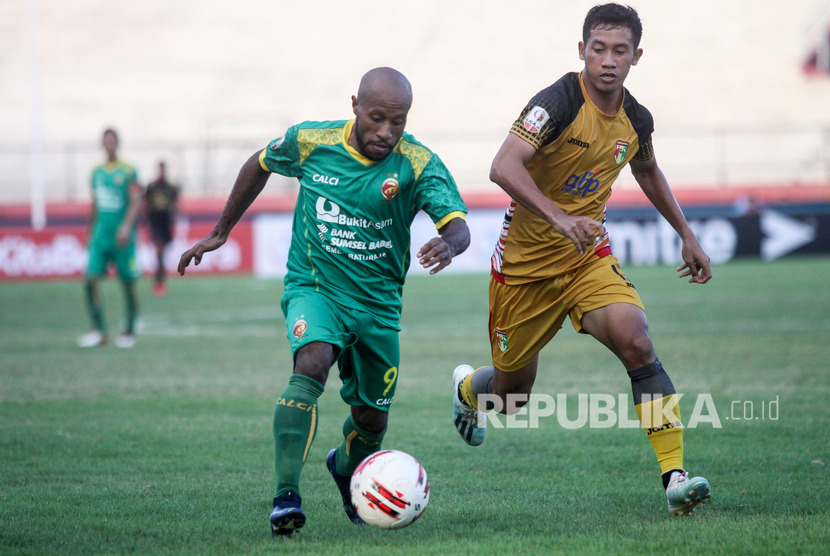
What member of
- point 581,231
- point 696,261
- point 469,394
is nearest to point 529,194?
point 581,231

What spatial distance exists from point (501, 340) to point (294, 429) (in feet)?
5.14

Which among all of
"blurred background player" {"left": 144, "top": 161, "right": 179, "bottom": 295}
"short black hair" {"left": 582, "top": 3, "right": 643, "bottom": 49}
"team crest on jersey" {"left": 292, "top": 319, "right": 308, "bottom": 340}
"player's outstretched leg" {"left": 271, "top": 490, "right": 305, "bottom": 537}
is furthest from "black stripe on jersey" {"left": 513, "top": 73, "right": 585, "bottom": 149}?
"blurred background player" {"left": 144, "top": 161, "right": 179, "bottom": 295}

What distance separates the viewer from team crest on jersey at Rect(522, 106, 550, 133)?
4773 mm

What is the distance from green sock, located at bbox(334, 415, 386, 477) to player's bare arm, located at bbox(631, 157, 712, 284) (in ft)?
6.00

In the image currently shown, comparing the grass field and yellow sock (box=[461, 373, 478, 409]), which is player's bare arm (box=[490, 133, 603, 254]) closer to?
the grass field

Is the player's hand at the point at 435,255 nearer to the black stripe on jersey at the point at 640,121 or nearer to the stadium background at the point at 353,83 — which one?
the black stripe on jersey at the point at 640,121

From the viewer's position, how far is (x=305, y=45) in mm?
35781

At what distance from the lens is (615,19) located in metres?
4.84

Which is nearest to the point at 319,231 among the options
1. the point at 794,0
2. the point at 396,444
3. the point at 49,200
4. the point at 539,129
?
the point at 539,129

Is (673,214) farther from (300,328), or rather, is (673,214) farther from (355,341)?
(300,328)

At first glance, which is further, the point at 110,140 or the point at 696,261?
the point at 110,140

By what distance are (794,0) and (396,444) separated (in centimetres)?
3328

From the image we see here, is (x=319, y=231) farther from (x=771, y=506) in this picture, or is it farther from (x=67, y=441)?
(x=67, y=441)

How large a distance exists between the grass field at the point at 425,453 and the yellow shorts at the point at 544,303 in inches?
27.9
